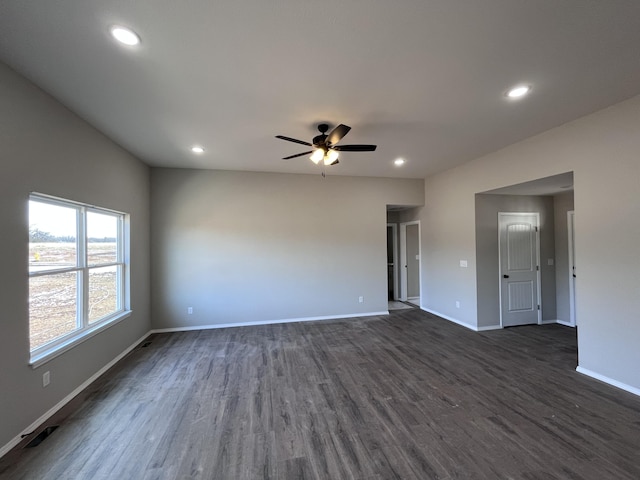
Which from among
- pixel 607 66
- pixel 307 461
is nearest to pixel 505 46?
pixel 607 66

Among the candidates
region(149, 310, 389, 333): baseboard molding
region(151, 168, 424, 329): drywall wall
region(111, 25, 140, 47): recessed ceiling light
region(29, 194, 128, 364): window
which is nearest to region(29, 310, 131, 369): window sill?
region(29, 194, 128, 364): window

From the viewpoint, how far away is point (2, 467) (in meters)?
1.86

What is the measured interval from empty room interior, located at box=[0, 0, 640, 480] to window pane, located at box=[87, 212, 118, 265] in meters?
0.03

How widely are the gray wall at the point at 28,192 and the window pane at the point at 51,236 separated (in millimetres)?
157

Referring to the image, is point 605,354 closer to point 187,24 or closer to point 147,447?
point 147,447

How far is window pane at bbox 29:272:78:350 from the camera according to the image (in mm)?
2363

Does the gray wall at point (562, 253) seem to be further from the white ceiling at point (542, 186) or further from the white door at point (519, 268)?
the white door at point (519, 268)

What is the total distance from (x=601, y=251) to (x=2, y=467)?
558 centimetres

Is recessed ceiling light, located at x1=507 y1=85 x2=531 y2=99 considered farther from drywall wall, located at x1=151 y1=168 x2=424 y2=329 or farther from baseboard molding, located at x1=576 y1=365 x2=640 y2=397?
drywall wall, located at x1=151 y1=168 x2=424 y2=329

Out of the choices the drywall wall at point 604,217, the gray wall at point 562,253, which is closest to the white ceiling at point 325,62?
the drywall wall at point 604,217

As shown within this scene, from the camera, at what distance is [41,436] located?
2.16 metres

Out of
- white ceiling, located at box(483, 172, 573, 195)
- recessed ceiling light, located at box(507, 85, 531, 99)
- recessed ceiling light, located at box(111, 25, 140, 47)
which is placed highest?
recessed ceiling light, located at box(111, 25, 140, 47)

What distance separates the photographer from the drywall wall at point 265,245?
15.9ft

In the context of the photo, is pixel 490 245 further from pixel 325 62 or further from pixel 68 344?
pixel 68 344
